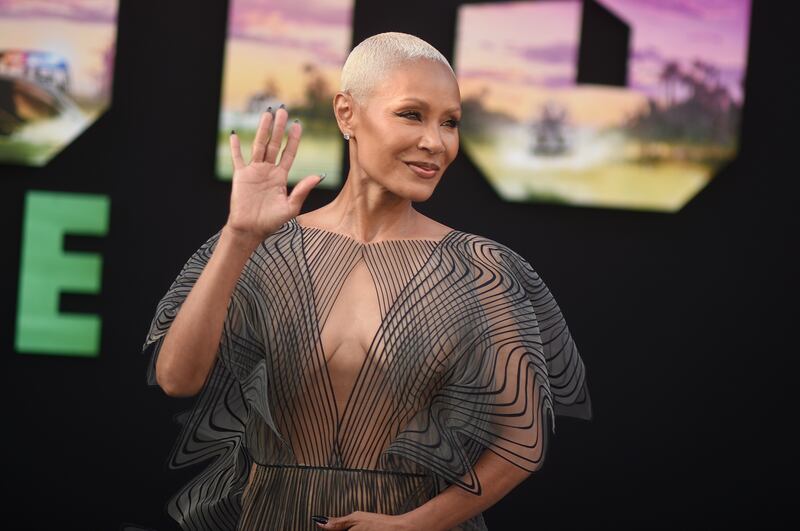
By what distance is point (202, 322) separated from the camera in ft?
6.33

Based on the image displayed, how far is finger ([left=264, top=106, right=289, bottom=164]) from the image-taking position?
1.95 meters

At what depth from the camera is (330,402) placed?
211 cm

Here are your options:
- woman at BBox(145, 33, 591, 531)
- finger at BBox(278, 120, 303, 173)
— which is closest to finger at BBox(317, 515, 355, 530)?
woman at BBox(145, 33, 591, 531)

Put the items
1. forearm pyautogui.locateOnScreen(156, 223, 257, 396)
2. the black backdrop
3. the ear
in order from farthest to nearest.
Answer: the black backdrop < the ear < forearm pyautogui.locateOnScreen(156, 223, 257, 396)

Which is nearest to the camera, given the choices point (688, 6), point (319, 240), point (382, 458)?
point (382, 458)

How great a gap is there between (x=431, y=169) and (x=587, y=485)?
237 cm

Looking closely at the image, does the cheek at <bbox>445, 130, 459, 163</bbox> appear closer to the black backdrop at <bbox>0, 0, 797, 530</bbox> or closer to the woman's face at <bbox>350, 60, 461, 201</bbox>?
the woman's face at <bbox>350, 60, 461, 201</bbox>

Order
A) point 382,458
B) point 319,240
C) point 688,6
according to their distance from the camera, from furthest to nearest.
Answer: point 688,6 → point 319,240 → point 382,458

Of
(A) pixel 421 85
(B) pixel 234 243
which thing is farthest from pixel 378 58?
(B) pixel 234 243

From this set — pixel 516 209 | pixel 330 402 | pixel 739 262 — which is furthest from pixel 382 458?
pixel 739 262

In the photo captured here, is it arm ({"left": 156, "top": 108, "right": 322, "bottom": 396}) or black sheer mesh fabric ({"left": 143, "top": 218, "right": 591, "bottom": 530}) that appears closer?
arm ({"left": 156, "top": 108, "right": 322, "bottom": 396})

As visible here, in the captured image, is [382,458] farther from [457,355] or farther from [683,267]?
[683,267]

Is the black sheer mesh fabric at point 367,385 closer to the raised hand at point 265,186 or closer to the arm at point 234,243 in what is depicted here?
the arm at point 234,243

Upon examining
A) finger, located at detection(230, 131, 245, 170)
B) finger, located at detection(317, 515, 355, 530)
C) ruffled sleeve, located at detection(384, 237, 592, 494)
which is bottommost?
finger, located at detection(317, 515, 355, 530)
